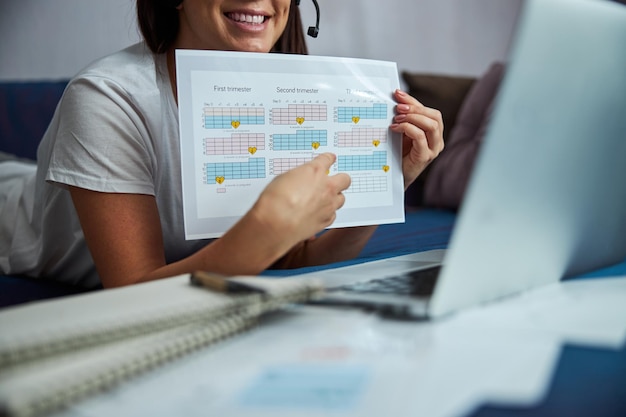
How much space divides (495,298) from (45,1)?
2.04 meters

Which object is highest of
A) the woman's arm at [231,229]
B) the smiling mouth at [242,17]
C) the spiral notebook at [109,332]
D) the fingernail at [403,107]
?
the smiling mouth at [242,17]

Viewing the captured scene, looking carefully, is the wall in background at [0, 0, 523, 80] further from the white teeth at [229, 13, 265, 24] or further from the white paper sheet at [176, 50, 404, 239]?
the white paper sheet at [176, 50, 404, 239]

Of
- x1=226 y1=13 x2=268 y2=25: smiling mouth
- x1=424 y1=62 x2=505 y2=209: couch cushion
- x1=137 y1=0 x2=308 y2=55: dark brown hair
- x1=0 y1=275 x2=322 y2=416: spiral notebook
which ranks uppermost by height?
x1=226 y1=13 x2=268 y2=25: smiling mouth

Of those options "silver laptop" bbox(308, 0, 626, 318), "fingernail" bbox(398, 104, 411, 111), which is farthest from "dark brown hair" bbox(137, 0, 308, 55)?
"silver laptop" bbox(308, 0, 626, 318)

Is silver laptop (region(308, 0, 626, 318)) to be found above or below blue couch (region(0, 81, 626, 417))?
above

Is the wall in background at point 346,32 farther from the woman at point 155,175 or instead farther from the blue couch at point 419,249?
the woman at point 155,175

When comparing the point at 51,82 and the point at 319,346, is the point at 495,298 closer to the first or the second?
the point at 319,346

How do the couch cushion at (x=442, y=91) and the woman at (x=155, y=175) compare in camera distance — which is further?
the couch cushion at (x=442, y=91)

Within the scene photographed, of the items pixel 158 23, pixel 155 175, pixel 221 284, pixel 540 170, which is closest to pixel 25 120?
pixel 158 23

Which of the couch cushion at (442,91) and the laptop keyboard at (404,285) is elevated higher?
the laptop keyboard at (404,285)

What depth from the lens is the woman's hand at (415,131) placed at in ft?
3.38

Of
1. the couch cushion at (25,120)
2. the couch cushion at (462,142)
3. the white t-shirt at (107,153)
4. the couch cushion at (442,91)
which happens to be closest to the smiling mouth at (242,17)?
the white t-shirt at (107,153)

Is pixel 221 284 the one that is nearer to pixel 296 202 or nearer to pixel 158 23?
pixel 296 202

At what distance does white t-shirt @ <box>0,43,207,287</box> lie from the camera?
101 centimetres
